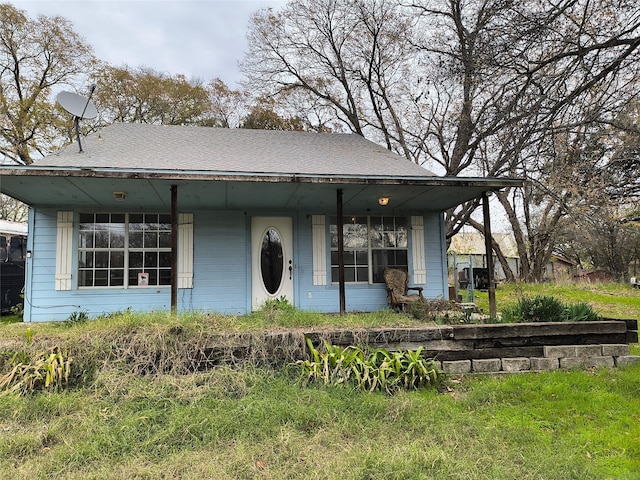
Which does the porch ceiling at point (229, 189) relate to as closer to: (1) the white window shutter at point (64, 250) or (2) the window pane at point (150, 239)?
(1) the white window shutter at point (64, 250)

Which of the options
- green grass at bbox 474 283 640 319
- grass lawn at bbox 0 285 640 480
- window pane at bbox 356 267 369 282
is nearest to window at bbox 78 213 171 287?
grass lawn at bbox 0 285 640 480

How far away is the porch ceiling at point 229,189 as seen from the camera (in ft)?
16.5

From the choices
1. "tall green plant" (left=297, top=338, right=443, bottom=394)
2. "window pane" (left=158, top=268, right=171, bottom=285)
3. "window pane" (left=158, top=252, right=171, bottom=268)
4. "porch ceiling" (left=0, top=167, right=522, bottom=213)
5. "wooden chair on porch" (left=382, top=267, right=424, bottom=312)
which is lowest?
"tall green plant" (left=297, top=338, right=443, bottom=394)

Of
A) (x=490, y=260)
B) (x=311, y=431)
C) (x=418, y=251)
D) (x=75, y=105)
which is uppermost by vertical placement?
(x=75, y=105)

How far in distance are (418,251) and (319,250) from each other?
206 centimetres

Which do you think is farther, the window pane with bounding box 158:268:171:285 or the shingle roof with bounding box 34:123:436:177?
the window pane with bounding box 158:268:171:285

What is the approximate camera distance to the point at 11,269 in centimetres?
781

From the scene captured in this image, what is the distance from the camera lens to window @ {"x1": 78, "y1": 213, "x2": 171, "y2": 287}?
21.9 feet

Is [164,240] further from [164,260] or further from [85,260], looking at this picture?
[85,260]

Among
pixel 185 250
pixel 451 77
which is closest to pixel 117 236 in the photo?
pixel 185 250

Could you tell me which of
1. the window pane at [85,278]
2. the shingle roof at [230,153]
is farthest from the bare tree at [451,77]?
the window pane at [85,278]

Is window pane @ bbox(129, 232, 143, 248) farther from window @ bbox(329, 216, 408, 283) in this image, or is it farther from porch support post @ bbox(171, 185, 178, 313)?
window @ bbox(329, 216, 408, 283)

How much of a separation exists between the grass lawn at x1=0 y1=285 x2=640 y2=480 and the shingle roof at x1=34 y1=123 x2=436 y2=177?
10.7 feet

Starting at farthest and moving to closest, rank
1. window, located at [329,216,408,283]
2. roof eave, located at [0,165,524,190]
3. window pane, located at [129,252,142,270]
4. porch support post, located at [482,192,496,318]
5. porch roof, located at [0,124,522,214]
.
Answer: window, located at [329,216,408,283]
window pane, located at [129,252,142,270]
porch support post, located at [482,192,496,318]
porch roof, located at [0,124,522,214]
roof eave, located at [0,165,524,190]
